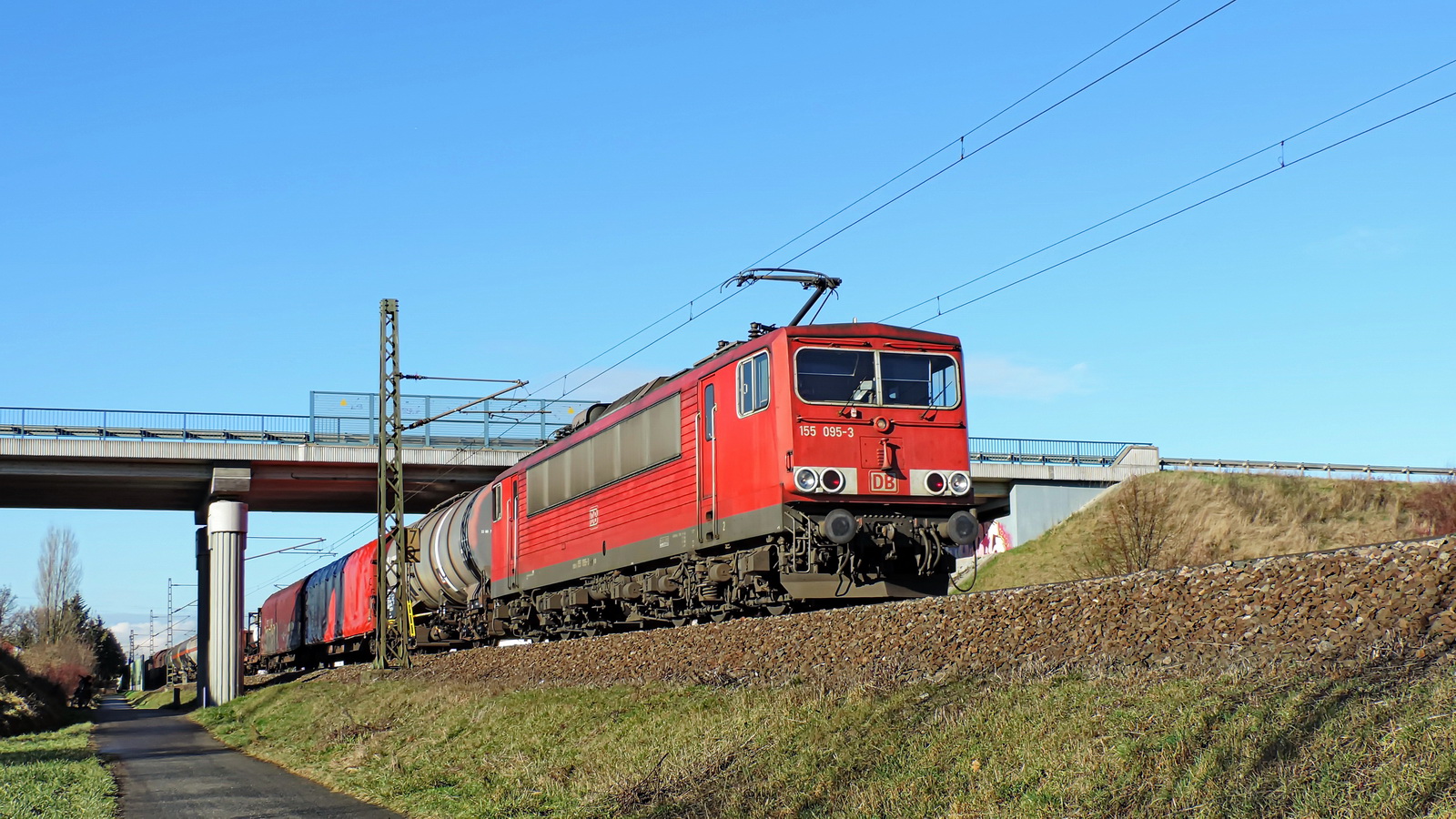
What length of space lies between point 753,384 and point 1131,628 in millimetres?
7200

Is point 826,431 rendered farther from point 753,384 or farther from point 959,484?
point 959,484

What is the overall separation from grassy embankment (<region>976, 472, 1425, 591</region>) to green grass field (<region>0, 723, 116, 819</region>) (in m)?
28.3

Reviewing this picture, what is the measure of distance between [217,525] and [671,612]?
2389 cm

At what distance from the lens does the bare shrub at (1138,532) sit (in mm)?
38406

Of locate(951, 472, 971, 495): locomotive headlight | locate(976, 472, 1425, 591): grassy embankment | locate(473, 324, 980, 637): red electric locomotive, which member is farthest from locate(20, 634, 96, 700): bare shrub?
locate(951, 472, 971, 495): locomotive headlight

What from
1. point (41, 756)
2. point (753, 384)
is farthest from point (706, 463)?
point (41, 756)

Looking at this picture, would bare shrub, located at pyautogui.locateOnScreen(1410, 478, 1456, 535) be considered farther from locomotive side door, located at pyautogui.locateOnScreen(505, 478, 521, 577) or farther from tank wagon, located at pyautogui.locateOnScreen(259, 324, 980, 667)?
tank wagon, located at pyautogui.locateOnScreen(259, 324, 980, 667)

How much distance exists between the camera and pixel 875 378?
56.5 ft

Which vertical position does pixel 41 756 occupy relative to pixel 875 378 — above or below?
below

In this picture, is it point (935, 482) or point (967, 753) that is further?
point (935, 482)

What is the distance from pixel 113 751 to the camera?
21938mm

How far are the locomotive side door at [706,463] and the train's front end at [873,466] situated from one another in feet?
5.99

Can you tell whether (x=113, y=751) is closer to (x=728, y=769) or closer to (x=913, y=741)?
(x=728, y=769)

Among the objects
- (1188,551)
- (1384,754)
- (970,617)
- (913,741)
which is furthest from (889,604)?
(1188,551)
